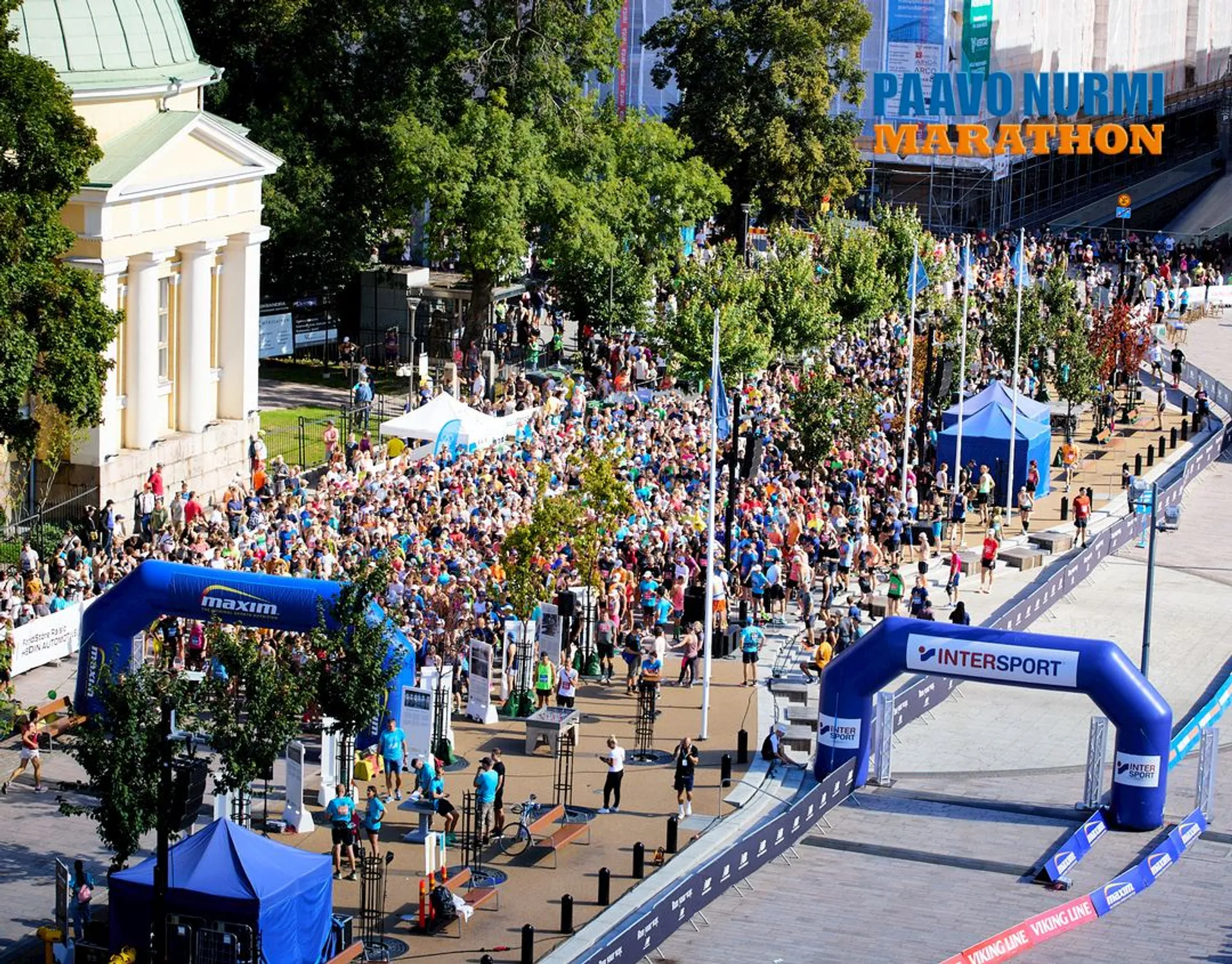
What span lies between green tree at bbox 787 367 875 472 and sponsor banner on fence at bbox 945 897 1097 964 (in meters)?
21.4

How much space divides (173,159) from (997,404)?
63.0ft

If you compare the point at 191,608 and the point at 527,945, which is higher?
the point at 191,608

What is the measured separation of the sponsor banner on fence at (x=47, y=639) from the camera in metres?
34.7

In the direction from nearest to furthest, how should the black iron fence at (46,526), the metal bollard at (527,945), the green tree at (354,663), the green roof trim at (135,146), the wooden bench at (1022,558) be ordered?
the metal bollard at (527,945) → the green tree at (354,663) → the black iron fence at (46,526) → the green roof trim at (135,146) → the wooden bench at (1022,558)

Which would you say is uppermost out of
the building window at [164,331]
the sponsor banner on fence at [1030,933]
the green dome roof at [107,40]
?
the green dome roof at [107,40]

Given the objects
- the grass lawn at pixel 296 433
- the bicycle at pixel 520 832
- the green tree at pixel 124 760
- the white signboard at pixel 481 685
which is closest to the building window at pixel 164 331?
the grass lawn at pixel 296 433

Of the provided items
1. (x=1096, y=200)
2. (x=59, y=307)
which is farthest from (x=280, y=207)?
(x=1096, y=200)

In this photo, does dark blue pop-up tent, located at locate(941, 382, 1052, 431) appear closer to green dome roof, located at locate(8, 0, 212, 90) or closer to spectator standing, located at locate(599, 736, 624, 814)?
green dome roof, located at locate(8, 0, 212, 90)

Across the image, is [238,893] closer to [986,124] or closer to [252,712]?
[252,712]

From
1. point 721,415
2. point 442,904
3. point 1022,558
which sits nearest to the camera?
point 442,904

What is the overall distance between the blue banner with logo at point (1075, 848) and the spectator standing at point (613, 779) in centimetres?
582

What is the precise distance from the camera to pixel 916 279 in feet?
172

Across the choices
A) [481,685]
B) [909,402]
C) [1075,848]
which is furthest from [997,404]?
[1075,848]
